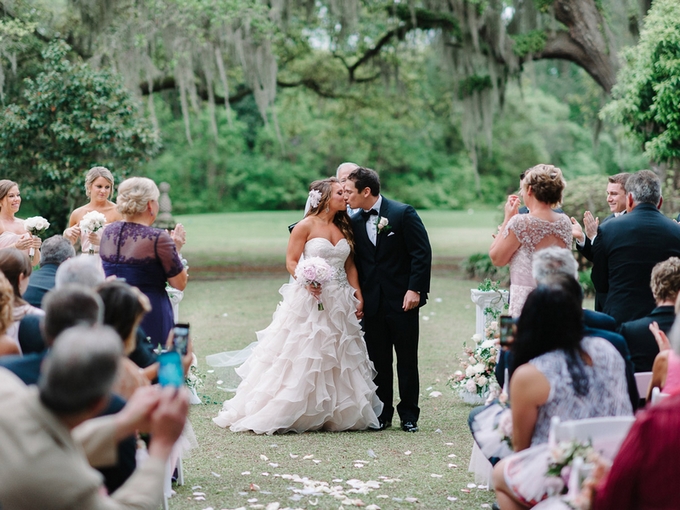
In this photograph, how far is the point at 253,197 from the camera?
4159 cm

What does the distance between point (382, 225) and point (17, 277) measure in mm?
2879

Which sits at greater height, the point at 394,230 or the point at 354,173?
the point at 354,173

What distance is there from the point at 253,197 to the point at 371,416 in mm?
35941

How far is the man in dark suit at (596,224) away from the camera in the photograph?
5.56m

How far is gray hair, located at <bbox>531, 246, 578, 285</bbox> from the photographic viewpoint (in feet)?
12.2

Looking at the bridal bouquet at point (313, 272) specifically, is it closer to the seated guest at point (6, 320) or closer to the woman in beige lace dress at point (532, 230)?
the woman in beige lace dress at point (532, 230)

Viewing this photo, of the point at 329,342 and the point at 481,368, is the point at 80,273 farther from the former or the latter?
the point at 481,368

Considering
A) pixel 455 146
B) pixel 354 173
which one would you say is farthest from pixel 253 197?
pixel 354 173

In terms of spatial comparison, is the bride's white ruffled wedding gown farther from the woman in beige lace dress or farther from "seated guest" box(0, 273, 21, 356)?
"seated guest" box(0, 273, 21, 356)

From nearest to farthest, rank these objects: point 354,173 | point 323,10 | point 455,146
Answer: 1. point 354,173
2. point 323,10
3. point 455,146

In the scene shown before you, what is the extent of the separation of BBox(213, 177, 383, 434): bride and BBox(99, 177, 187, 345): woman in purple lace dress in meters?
1.47

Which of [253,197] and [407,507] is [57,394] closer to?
[407,507]

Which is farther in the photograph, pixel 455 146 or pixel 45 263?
pixel 455 146

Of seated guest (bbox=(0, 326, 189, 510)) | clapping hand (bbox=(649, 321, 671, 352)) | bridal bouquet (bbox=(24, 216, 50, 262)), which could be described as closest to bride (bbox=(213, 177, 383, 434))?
bridal bouquet (bbox=(24, 216, 50, 262))
